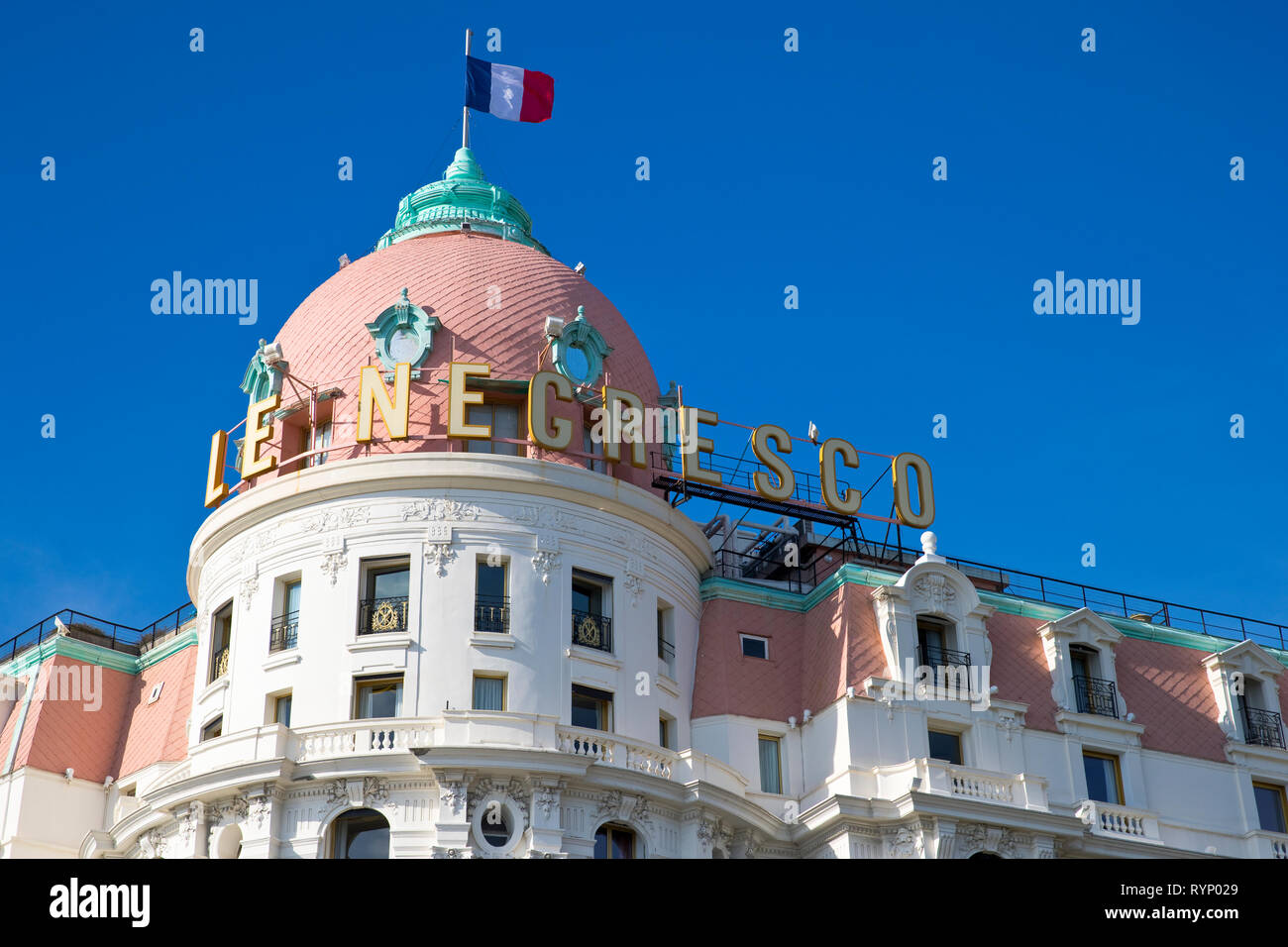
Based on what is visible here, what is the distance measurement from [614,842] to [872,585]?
13.5m

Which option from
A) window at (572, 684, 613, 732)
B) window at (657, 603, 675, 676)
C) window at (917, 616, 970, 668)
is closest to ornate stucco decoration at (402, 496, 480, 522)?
window at (572, 684, 613, 732)

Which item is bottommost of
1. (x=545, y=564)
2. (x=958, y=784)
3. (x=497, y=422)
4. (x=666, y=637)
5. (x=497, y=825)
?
(x=497, y=825)

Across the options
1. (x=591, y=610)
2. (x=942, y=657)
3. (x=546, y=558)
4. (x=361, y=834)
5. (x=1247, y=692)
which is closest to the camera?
(x=361, y=834)

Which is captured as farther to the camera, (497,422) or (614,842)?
(497,422)

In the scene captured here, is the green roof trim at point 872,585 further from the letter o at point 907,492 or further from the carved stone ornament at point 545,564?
the carved stone ornament at point 545,564

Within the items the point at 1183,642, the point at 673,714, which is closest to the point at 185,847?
the point at 673,714

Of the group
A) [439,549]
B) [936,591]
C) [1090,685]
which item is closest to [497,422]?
[439,549]

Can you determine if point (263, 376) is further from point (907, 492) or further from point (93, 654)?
point (907, 492)

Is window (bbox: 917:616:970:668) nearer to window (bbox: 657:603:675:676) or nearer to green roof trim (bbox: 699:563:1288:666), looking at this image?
green roof trim (bbox: 699:563:1288:666)

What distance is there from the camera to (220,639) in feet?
200

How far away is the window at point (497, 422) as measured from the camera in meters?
60.5

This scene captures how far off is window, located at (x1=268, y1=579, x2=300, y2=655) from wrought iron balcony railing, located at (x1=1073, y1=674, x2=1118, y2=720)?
26340 mm

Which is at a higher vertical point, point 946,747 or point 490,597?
point 490,597
